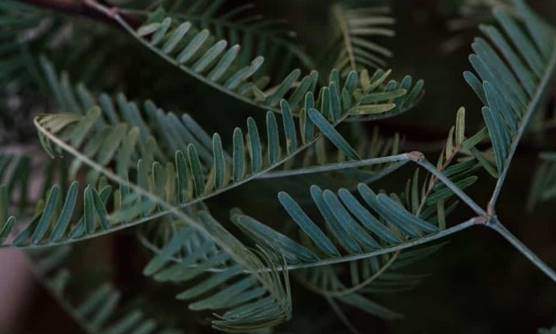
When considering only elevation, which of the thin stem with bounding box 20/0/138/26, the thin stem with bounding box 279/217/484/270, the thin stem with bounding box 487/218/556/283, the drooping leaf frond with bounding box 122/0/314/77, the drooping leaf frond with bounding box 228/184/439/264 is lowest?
the thin stem with bounding box 487/218/556/283

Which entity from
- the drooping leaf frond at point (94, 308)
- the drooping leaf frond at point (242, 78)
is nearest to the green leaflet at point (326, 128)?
the drooping leaf frond at point (242, 78)

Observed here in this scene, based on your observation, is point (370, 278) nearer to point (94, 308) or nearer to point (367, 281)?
point (367, 281)

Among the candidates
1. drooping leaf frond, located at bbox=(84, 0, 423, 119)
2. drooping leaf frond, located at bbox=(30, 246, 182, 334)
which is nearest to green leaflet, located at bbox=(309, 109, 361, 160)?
drooping leaf frond, located at bbox=(84, 0, 423, 119)

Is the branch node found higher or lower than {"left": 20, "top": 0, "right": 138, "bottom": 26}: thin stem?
lower

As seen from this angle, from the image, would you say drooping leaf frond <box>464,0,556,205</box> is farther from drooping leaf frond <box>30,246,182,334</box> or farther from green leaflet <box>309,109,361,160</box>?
drooping leaf frond <box>30,246,182,334</box>

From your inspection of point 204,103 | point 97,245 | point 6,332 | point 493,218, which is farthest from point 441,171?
point 6,332

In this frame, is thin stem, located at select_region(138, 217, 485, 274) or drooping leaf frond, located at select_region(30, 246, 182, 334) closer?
thin stem, located at select_region(138, 217, 485, 274)
